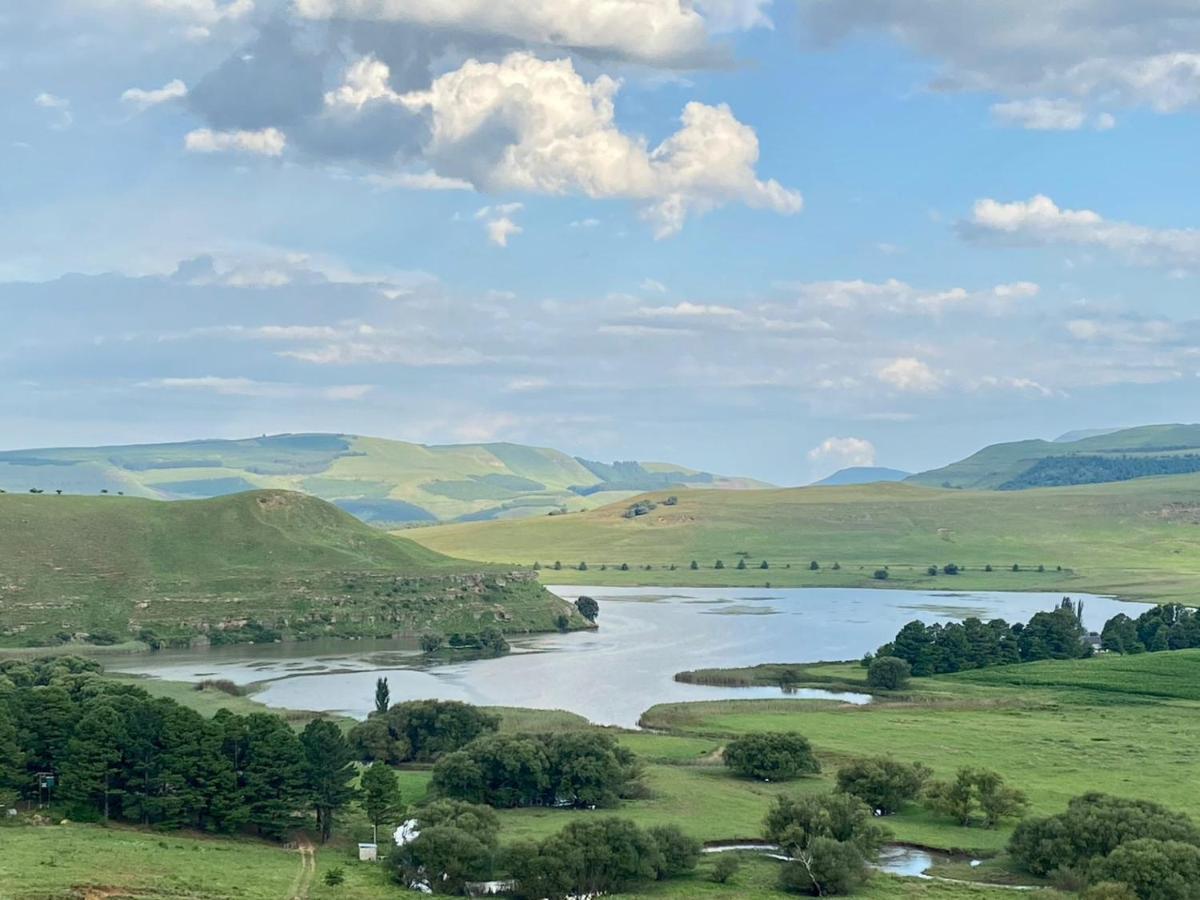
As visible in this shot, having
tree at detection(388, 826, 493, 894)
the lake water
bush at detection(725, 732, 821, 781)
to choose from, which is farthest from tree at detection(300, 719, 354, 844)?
the lake water

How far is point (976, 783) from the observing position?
249 feet

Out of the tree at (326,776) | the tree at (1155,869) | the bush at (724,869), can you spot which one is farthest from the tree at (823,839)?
the tree at (326,776)

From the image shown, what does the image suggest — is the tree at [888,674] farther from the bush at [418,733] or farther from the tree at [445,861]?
the tree at [445,861]

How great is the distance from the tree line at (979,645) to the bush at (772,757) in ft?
165

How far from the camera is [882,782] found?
78.3 meters

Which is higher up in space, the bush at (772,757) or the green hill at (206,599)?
the green hill at (206,599)

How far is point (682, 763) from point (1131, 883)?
121ft

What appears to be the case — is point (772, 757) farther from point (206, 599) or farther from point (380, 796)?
point (206, 599)

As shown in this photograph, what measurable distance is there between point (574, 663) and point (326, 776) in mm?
78751

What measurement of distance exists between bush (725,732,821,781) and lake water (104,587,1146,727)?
74.5 ft

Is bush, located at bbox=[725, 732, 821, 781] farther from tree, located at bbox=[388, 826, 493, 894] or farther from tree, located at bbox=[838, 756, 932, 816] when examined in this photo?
tree, located at bbox=[388, 826, 493, 894]

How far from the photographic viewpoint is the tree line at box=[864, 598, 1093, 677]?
13875 centimetres

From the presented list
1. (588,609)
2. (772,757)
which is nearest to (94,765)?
(772,757)

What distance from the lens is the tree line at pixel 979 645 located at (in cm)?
13875
